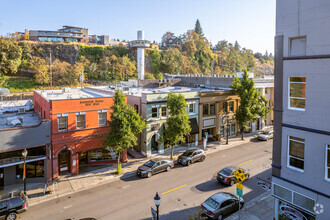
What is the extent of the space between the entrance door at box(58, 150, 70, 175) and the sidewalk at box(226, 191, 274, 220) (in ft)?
55.1

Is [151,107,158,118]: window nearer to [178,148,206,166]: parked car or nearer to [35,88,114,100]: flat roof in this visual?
[35,88,114,100]: flat roof

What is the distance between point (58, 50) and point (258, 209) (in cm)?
7541

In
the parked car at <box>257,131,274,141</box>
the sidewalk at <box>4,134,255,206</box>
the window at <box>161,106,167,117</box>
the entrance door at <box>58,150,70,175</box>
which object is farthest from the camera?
the parked car at <box>257,131,274,141</box>

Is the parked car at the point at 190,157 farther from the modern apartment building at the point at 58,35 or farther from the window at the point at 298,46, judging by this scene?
the modern apartment building at the point at 58,35

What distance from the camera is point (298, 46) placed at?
11.4 m

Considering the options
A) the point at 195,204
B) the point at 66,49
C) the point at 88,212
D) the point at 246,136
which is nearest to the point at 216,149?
the point at 246,136

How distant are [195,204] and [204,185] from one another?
3.43 meters

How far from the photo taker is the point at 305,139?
1101cm

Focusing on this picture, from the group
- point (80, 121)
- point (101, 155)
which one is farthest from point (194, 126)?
point (80, 121)

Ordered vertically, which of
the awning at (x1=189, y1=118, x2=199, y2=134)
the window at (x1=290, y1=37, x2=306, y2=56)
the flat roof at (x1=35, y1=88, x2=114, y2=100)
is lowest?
the awning at (x1=189, y1=118, x2=199, y2=134)

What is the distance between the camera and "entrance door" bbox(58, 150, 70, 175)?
2306 centimetres

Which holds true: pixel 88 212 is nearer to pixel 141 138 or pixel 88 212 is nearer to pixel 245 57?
pixel 141 138

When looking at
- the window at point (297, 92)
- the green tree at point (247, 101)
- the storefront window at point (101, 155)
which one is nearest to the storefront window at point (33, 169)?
the storefront window at point (101, 155)

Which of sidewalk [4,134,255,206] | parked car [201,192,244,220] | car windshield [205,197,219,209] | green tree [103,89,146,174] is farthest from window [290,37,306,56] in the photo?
sidewalk [4,134,255,206]
